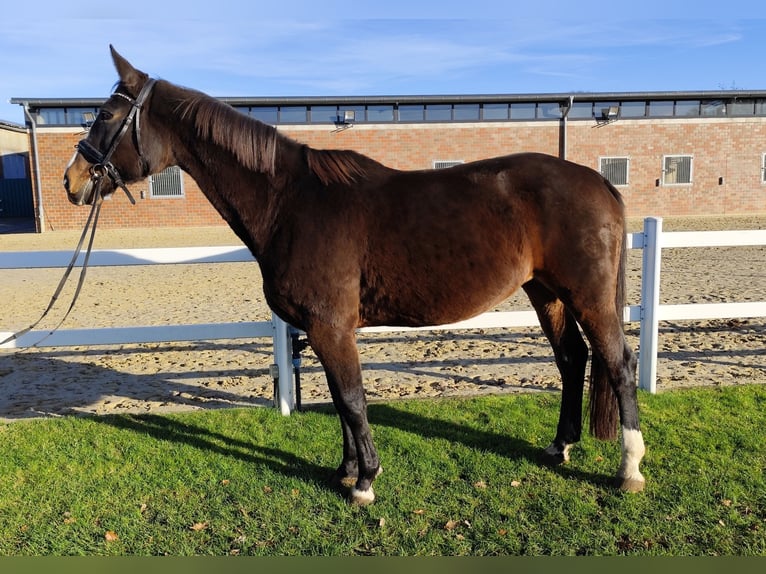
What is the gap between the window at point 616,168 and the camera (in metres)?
24.6

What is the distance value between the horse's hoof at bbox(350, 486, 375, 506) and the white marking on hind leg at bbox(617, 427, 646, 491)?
1452mm

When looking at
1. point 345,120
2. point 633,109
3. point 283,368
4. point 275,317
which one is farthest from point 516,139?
point 283,368

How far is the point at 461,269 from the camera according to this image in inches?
118

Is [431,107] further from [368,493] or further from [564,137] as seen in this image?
[368,493]

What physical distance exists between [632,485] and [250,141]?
291 cm

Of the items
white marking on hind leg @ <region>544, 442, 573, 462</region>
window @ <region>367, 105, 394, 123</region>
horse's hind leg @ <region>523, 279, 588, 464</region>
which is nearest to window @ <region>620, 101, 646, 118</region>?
window @ <region>367, 105, 394, 123</region>

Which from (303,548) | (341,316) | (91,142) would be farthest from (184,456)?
(91,142)

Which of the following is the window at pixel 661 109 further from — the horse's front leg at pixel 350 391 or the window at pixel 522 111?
the horse's front leg at pixel 350 391

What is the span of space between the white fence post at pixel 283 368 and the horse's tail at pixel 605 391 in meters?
2.31

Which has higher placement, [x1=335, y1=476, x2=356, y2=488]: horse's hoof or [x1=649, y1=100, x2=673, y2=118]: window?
[x1=649, y1=100, x2=673, y2=118]: window

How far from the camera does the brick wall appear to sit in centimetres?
2294

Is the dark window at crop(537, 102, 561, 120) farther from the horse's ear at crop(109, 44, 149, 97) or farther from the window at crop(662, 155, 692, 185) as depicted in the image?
the horse's ear at crop(109, 44, 149, 97)

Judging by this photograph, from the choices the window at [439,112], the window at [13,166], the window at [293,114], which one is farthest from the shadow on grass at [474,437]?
the window at [13,166]

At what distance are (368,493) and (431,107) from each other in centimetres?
2281
